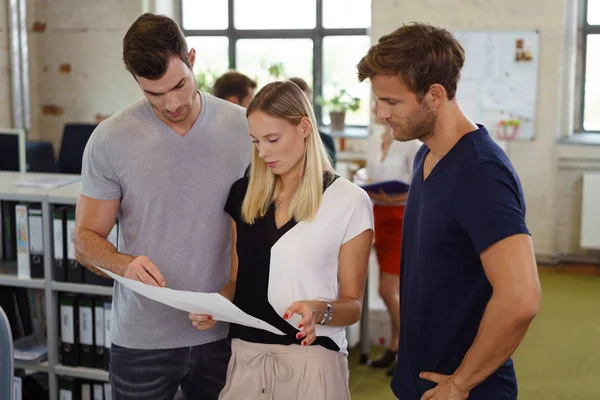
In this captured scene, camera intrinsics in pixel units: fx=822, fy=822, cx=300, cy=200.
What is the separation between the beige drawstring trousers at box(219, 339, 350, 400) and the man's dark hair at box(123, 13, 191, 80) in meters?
0.68

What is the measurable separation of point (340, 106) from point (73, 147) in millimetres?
2274

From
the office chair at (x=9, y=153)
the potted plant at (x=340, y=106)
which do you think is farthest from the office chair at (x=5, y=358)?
the potted plant at (x=340, y=106)

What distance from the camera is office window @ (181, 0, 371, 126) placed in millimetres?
7207

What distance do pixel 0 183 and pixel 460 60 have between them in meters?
2.31

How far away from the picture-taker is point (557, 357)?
4363mm

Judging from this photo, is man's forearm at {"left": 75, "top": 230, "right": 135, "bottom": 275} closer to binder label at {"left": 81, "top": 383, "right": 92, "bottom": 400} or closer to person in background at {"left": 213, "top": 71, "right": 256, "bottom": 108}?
binder label at {"left": 81, "top": 383, "right": 92, "bottom": 400}

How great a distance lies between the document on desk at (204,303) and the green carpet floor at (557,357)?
2240 mm

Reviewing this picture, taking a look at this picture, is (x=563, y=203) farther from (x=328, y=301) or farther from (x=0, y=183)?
(x=328, y=301)

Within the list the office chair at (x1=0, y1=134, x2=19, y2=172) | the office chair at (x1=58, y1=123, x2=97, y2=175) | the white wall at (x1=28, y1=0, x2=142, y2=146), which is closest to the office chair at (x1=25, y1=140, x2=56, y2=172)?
the office chair at (x1=58, y1=123, x2=97, y2=175)

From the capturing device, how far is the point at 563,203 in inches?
252

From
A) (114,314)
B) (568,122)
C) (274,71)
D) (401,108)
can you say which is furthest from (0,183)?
(568,122)

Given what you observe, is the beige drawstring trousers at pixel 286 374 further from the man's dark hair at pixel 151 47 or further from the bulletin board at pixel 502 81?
the bulletin board at pixel 502 81

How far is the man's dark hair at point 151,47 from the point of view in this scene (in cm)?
192

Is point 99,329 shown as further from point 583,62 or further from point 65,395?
point 583,62
